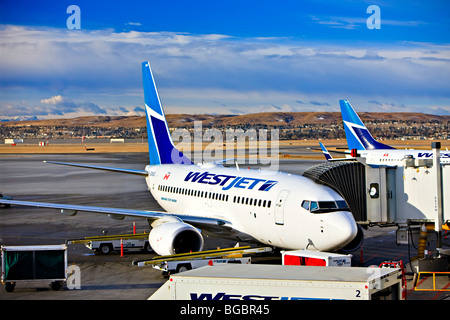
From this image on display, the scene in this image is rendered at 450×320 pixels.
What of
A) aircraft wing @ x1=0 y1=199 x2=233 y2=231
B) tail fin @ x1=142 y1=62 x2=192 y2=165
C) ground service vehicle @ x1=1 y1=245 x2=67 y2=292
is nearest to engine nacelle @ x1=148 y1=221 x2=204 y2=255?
aircraft wing @ x1=0 y1=199 x2=233 y2=231

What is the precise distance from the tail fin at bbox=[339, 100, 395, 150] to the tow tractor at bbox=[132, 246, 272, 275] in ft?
131

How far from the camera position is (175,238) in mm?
28156

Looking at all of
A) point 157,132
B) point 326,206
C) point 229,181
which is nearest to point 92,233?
point 157,132

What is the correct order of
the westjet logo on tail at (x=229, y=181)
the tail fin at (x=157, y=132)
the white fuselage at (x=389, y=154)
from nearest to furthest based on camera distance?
1. the westjet logo on tail at (x=229, y=181)
2. the tail fin at (x=157, y=132)
3. the white fuselage at (x=389, y=154)

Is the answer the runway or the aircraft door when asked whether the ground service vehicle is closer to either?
the runway

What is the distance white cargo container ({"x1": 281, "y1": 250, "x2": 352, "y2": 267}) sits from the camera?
76.2 ft

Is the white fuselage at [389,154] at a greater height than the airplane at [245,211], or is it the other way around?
the white fuselage at [389,154]

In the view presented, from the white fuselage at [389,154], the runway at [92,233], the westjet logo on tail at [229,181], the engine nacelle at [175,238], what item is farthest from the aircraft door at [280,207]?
the white fuselage at [389,154]

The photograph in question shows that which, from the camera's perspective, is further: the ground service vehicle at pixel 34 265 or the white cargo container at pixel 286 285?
the ground service vehicle at pixel 34 265

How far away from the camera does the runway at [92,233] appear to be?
24.5 m

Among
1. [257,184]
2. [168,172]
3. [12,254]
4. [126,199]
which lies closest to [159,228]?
[257,184]

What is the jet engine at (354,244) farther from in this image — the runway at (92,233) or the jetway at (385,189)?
the runway at (92,233)

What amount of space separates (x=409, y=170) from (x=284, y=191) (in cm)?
567

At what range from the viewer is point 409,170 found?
27125mm
